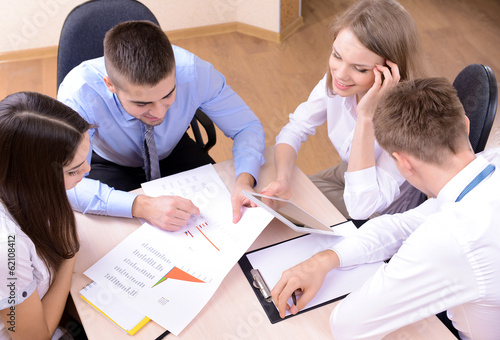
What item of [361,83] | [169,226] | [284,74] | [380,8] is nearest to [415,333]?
[169,226]

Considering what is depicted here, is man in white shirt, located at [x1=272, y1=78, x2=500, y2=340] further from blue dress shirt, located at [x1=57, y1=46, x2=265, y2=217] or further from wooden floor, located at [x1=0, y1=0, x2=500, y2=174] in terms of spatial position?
wooden floor, located at [x1=0, y1=0, x2=500, y2=174]

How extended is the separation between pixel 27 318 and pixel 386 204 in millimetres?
1107

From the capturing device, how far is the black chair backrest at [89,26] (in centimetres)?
174

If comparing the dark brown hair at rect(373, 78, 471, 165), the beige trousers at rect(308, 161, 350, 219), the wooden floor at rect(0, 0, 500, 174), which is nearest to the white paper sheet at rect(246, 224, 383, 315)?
the dark brown hair at rect(373, 78, 471, 165)

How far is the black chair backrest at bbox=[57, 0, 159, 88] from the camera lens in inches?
68.4

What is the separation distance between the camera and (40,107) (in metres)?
1.13

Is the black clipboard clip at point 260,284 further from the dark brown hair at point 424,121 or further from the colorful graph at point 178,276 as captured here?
the dark brown hair at point 424,121

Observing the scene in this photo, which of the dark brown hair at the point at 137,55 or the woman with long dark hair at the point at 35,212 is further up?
the dark brown hair at the point at 137,55

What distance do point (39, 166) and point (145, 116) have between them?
49cm

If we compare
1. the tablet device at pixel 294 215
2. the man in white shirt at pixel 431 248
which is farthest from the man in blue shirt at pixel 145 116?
the man in white shirt at pixel 431 248

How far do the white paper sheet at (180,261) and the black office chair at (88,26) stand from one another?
779 millimetres

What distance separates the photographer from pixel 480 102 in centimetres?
142

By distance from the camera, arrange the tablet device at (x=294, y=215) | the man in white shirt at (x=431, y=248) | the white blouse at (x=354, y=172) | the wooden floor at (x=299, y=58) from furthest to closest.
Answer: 1. the wooden floor at (x=299, y=58)
2. the white blouse at (x=354, y=172)
3. the tablet device at (x=294, y=215)
4. the man in white shirt at (x=431, y=248)

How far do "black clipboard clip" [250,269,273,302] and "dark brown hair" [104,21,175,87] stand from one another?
63 cm
